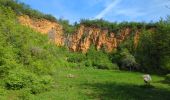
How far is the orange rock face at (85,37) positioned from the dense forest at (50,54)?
3.23 ft

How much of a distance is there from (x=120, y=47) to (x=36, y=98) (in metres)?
45.8

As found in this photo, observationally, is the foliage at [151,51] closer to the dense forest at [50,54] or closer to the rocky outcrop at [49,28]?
the dense forest at [50,54]

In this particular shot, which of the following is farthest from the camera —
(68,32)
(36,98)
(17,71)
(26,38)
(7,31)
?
(68,32)

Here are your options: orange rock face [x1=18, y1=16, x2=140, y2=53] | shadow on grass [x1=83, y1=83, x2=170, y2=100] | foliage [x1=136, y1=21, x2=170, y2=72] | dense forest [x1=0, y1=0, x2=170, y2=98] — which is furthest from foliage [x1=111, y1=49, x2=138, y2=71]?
shadow on grass [x1=83, y1=83, x2=170, y2=100]

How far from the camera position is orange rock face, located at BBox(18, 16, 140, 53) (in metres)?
73.2

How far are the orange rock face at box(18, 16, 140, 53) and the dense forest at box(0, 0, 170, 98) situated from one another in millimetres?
984

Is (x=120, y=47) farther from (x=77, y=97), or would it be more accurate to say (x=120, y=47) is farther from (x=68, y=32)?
(x=77, y=97)

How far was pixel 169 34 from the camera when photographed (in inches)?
1924

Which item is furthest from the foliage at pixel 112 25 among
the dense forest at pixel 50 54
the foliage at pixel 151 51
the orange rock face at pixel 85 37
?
the foliage at pixel 151 51

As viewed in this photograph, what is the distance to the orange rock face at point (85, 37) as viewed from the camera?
73250 mm

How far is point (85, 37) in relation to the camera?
7725 centimetres

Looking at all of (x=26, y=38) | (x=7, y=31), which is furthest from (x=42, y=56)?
(x=7, y=31)

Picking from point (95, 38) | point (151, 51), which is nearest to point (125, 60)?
point (151, 51)

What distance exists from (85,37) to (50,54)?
93.1 feet
